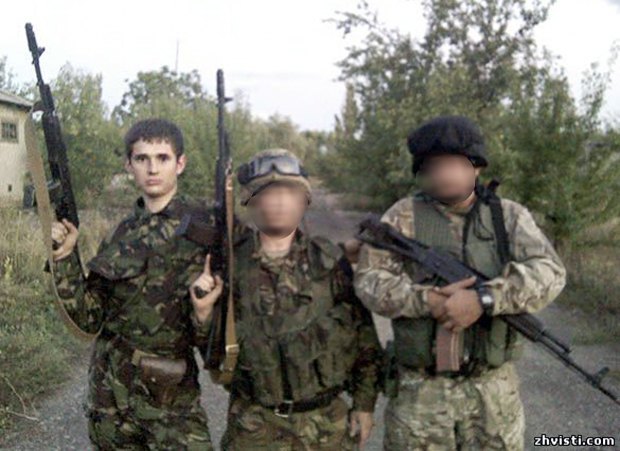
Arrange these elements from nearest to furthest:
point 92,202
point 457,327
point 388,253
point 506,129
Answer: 1. point 457,327
2. point 388,253
3. point 506,129
4. point 92,202

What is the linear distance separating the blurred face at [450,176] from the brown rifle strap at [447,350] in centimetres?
50

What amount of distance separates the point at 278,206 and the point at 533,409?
352 centimetres

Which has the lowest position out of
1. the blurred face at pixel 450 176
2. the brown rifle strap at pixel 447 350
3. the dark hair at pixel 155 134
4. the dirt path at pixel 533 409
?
the dirt path at pixel 533 409

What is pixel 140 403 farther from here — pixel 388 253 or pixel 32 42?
pixel 32 42

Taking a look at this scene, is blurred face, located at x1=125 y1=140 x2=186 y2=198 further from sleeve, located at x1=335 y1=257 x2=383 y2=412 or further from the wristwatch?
the wristwatch

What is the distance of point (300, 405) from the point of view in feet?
8.14

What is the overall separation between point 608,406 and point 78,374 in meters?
4.34

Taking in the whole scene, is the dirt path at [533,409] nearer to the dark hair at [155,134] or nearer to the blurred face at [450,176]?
the dark hair at [155,134]

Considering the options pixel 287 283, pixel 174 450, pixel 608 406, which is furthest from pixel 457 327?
pixel 608 406

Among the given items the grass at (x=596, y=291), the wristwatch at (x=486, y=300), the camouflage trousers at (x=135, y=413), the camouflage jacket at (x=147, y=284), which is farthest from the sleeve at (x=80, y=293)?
the grass at (x=596, y=291)

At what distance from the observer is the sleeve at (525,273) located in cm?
237

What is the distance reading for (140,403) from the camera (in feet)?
8.61

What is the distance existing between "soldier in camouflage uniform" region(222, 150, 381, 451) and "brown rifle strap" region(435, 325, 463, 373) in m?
0.27

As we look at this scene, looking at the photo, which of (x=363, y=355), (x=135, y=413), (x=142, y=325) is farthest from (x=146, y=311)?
(x=363, y=355)
